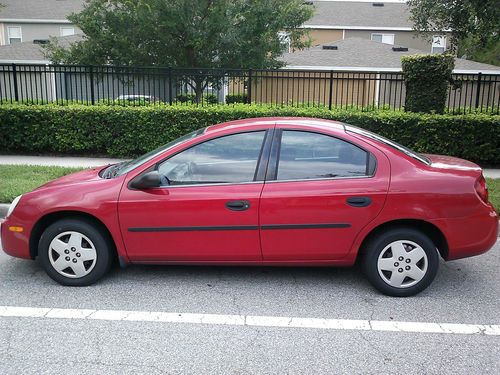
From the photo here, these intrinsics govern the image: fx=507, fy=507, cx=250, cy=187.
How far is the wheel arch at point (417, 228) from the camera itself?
4.44 metres

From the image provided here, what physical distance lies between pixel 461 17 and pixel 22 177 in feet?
29.0

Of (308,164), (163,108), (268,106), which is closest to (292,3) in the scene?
(268,106)

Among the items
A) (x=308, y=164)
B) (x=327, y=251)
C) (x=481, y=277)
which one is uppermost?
(x=308, y=164)

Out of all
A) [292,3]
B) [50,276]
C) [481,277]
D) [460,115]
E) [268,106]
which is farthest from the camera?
[292,3]

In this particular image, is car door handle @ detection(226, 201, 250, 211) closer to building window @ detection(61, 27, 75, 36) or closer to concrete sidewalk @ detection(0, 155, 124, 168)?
concrete sidewalk @ detection(0, 155, 124, 168)

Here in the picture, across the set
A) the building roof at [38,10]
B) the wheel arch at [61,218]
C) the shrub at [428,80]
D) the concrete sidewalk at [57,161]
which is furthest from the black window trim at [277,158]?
the building roof at [38,10]

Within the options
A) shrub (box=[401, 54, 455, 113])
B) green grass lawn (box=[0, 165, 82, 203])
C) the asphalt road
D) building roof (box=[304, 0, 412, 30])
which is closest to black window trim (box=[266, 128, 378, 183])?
A: the asphalt road

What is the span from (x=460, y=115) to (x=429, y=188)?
21.4ft

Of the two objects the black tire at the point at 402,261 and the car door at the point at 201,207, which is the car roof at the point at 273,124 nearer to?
the car door at the point at 201,207

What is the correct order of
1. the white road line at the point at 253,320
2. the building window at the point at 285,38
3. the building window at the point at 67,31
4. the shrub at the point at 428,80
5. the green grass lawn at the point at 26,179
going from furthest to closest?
1. the building window at the point at 67,31
2. the building window at the point at 285,38
3. the shrub at the point at 428,80
4. the green grass lawn at the point at 26,179
5. the white road line at the point at 253,320

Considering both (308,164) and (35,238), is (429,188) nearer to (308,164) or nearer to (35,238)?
(308,164)

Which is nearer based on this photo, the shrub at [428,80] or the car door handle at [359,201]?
the car door handle at [359,201]

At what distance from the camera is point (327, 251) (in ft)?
14.7

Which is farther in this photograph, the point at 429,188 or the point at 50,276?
the point at 50,276
